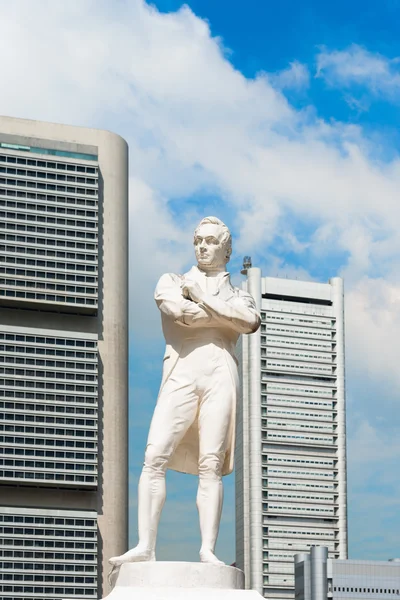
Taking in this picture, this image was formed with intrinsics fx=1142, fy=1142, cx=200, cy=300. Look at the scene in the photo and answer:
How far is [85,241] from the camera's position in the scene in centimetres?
11200

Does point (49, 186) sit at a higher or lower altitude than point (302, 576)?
higher

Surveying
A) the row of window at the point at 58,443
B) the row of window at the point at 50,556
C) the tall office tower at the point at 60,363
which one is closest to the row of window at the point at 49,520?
the tall office tower at the point at 60,363

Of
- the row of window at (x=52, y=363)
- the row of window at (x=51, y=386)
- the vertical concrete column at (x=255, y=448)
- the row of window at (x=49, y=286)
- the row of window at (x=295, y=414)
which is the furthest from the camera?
the row of window at (x=295, y=414)

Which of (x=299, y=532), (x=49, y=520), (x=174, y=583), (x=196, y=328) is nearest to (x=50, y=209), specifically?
(x=49, y=520)

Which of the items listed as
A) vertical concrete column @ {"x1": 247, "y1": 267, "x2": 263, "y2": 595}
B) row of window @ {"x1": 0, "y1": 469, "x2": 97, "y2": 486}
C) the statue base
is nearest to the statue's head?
the statue base

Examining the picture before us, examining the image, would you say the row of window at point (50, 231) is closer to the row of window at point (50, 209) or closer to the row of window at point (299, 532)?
the row of window at point (50, 209)

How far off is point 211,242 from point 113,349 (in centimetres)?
9783

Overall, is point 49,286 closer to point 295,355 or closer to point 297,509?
point 295,355

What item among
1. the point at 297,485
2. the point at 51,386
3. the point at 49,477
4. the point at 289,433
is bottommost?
the point at 297,485

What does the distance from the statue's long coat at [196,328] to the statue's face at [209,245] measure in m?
0.23

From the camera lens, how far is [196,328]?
11492 mm

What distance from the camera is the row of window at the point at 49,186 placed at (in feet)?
359

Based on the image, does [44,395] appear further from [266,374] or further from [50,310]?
[266,374]

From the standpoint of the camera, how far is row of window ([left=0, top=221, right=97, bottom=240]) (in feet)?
359
